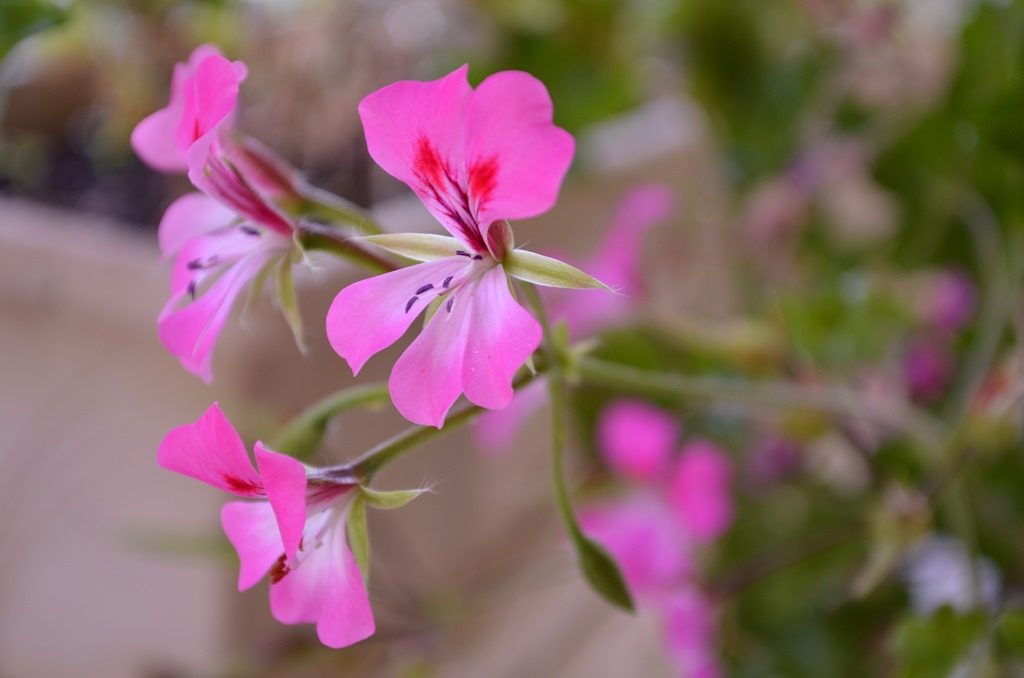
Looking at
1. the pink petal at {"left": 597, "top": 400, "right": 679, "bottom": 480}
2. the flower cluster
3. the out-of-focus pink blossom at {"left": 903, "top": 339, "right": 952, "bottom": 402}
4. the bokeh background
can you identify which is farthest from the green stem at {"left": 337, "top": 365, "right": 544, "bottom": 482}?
the out-of-focus pink blossom at {"left": 903, "top": 339, "right": 952, "bottom": 402}

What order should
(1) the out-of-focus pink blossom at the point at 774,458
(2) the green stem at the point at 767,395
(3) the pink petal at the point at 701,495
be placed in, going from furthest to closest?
1. (1) the out-of-focus pink blossom at the point at 774,458
2. (3) the pink petal at the point at 701,495
3. (2) the green stem at the point at 767,395

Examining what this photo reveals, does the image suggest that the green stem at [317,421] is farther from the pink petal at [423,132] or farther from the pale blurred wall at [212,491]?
the pale blurred wall at [212,491]

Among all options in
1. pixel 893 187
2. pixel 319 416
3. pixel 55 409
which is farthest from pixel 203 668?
pixel 893 187

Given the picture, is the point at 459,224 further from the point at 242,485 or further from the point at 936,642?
the point at 936,642

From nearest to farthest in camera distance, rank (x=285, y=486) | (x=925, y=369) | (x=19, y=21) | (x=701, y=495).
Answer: (x=285, y=486), (x=19, y=21), (x=701, y=495), (x=925, y=369)

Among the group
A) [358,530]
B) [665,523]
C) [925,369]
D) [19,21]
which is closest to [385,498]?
[358,530]

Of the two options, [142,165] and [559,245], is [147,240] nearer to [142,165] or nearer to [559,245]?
[142,165]

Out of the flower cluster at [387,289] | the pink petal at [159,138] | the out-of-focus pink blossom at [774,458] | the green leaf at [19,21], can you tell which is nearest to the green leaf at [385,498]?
the flower cluster at [387,289]
